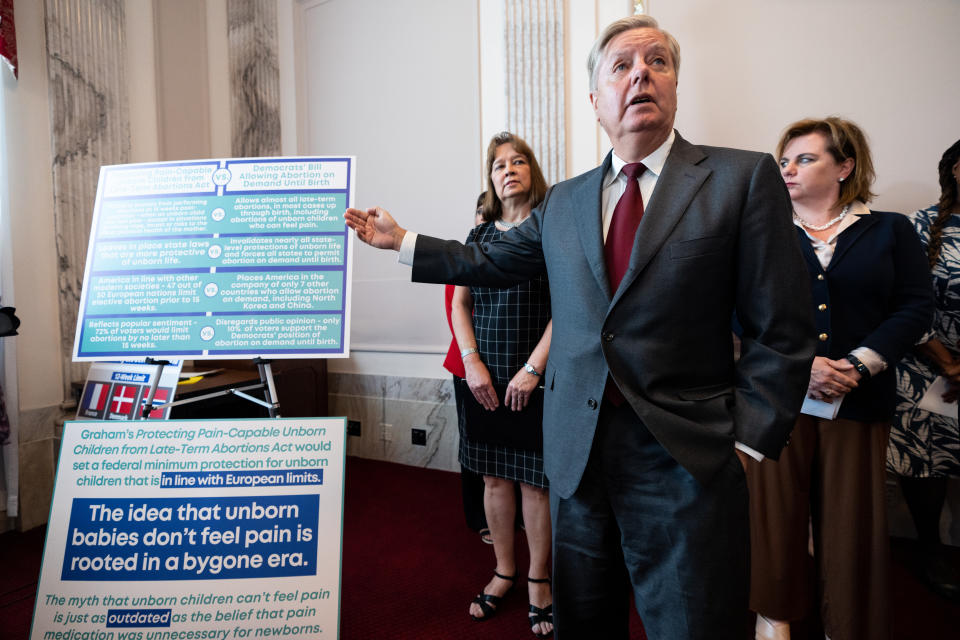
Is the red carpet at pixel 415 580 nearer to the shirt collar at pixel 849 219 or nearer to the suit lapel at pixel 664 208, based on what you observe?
the shirt collar at pixel 849 219

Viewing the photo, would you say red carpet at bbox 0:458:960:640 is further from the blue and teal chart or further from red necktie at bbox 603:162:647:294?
red necktie at bbox 603:162:647:294

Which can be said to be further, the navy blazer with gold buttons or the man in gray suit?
the navy blazer with gold buttons

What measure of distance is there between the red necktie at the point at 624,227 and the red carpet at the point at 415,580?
1.35 meters

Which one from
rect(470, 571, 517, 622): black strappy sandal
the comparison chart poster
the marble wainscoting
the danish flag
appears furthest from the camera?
the marble wainscoting

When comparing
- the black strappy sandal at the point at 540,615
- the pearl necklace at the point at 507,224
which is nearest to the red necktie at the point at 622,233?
the pearl necklace at the point at 507,224

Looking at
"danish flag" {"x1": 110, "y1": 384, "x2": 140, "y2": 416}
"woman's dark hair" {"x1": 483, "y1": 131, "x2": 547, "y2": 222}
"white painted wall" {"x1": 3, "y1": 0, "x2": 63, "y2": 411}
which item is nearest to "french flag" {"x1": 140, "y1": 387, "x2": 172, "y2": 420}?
"danish flag" {"x1": 110, "y1": 384, "x2": 140, "y2": 416}

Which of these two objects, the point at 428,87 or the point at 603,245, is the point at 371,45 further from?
the point at 603,245

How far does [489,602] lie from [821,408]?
1.29m

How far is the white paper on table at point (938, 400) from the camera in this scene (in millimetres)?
1850

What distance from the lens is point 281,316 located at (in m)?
1.49

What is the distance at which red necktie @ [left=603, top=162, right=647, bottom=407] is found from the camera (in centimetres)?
100

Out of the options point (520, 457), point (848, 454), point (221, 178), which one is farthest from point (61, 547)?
point (848, 454)

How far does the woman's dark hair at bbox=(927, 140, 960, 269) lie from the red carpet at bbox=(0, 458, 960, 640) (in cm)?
128

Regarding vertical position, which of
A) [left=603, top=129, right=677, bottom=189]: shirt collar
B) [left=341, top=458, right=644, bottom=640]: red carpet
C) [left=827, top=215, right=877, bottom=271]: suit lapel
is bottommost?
[left=341, top=458, right=644, bottom=640]: red carpet
